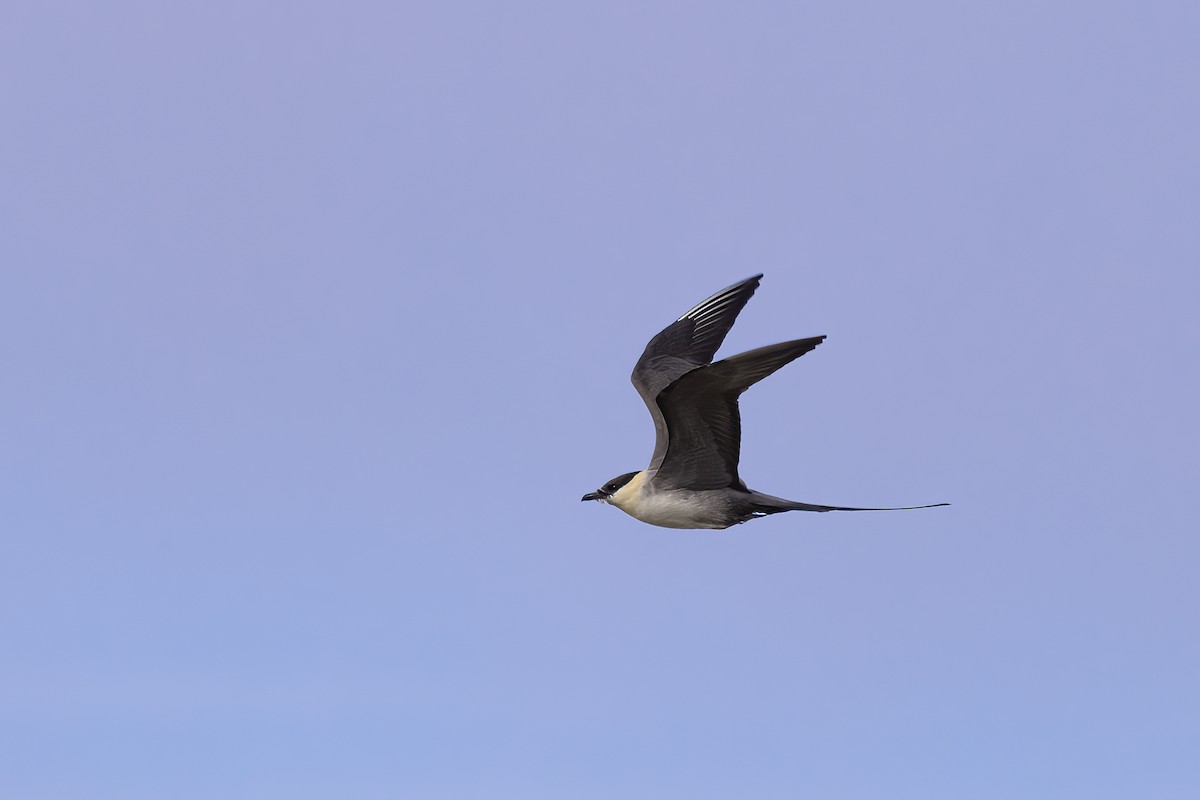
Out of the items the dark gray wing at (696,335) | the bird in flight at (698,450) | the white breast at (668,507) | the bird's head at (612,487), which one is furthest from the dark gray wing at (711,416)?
the dark gray wing at (696,335)

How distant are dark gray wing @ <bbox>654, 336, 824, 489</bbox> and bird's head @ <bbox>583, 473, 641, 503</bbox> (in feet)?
2.83

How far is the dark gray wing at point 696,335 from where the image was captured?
18125mm

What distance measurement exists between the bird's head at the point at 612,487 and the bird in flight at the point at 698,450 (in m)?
0.01

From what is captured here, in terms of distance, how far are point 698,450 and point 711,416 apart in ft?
2.00

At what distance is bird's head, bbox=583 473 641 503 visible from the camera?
666 inches

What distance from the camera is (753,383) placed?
1435 centimetres

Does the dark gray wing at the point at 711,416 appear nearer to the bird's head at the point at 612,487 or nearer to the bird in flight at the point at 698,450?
the bird in flight at the point at 698,450

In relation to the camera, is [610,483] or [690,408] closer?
[690,408]

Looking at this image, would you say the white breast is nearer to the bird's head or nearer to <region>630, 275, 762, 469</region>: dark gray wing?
the bird's head

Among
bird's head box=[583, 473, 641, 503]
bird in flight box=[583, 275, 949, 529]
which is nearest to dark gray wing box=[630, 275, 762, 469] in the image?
bird in flight box=[583, 275, 949, 529]

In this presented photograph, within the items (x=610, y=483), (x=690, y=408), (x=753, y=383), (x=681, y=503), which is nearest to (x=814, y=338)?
(x=753, y=383)

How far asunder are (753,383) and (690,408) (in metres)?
1.00

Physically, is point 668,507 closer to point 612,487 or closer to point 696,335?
point 612,487

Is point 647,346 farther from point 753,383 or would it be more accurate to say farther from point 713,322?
point 753,383
